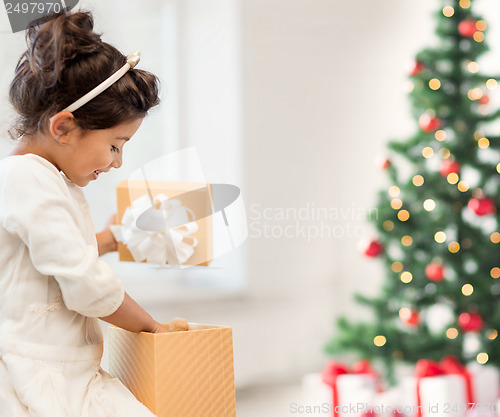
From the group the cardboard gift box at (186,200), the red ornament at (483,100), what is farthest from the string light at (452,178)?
the cardboard gift box at (186,200)

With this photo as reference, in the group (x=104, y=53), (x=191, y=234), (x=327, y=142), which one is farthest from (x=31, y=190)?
(x=327, y=142)

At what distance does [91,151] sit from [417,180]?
1739 mm

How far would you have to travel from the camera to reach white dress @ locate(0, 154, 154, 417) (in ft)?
3.04

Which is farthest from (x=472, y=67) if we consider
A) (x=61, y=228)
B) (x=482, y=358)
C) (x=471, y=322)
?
(x=61, y=228)

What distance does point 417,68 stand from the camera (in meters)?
2.51

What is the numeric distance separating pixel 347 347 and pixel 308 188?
2.72ft

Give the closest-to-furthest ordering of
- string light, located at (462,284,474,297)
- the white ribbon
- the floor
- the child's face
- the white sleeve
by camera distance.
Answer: the white sleeve, the child's face, the white ribbon, string light, located at (462,284,474,297), the floor

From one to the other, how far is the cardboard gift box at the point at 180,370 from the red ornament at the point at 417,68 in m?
1.74

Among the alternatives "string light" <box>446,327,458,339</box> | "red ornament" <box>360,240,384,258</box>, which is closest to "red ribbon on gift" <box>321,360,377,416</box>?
"string light" <box>446,327,458,339</box>

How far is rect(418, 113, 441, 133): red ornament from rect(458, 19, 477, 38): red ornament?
34 centimetres

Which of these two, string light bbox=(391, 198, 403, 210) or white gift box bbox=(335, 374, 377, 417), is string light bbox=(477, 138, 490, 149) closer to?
string light bbox=(391, 198, 403, 210)

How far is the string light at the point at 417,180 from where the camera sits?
98.7 inches

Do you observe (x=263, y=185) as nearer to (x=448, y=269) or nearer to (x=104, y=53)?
(x=448, y=269)

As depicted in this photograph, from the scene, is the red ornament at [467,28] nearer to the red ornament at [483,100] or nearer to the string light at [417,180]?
the red ornament at [483,100]
